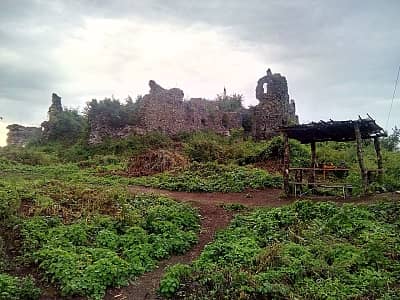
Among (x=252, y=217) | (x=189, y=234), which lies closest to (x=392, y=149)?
(x=252, y=217)

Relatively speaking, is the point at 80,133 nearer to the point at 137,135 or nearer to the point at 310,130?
the point at 137,135

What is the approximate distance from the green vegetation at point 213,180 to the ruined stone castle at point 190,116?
12737 millimetres

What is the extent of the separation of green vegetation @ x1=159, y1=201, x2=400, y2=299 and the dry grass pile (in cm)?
1116

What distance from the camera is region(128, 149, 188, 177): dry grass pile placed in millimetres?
21328

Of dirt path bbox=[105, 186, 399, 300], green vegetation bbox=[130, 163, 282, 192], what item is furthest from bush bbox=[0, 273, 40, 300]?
green vegetation bbox=[130, 163, 282, 192]

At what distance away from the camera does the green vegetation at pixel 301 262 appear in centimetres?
691

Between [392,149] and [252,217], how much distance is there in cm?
2096

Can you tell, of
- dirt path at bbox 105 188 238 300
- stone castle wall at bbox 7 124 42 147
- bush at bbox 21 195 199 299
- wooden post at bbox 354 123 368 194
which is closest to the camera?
dirt path at bbox 105 188 238 300

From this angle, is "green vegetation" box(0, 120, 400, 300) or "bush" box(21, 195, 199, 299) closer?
"green vegetation" box(0, 120, 400, 300)

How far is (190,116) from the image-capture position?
3472 cm

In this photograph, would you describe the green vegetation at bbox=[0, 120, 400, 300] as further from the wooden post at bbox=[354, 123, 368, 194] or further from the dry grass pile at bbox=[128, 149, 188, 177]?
the dry grass pile at bbox=[128, 149, 188, 177]

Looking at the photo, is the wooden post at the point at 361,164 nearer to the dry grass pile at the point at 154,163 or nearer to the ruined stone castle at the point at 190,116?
the dry grass pile at the point at 154,163

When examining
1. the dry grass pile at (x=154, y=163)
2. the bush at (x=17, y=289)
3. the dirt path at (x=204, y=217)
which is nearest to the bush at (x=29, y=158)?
the dry grass pile at (x=154, y=163)

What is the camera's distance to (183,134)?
108ft
